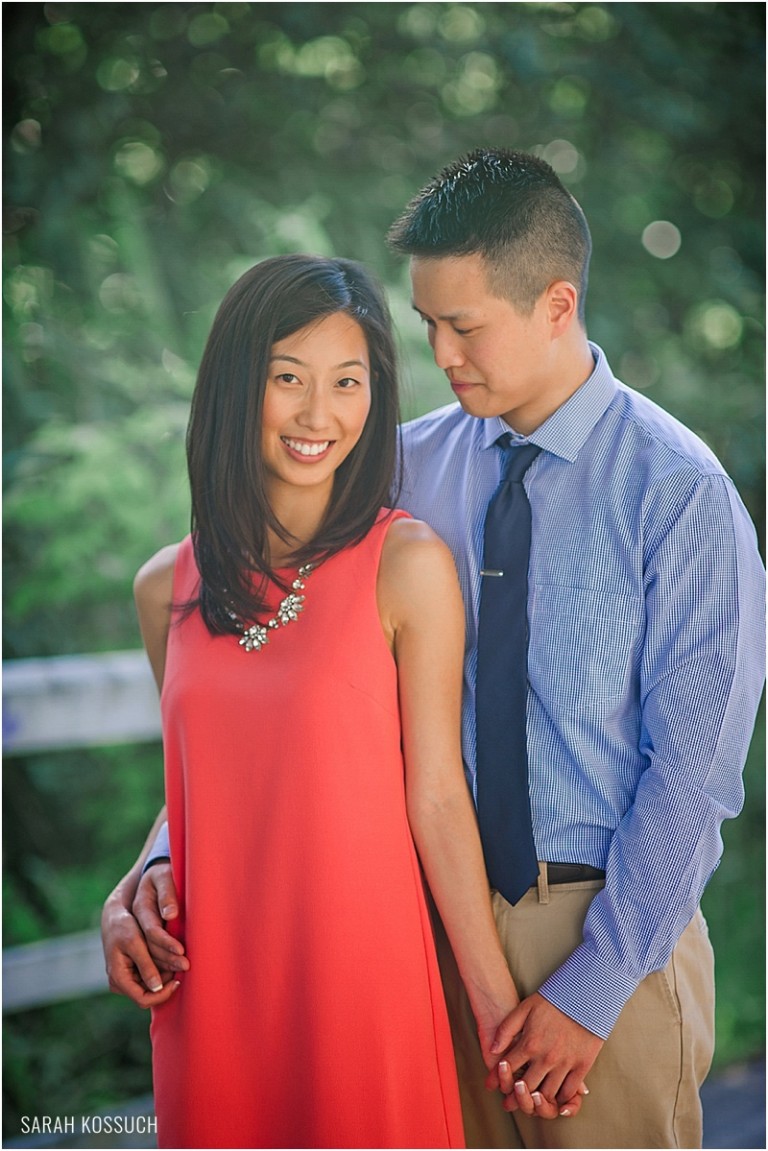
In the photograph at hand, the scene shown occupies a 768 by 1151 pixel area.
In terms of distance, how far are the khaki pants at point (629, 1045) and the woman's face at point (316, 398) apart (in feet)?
2.38

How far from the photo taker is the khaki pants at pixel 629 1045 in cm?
170

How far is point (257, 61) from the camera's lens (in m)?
3.22

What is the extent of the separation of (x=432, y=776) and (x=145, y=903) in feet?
1.70

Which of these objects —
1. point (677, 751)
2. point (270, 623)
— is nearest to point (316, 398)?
point (270, 623)

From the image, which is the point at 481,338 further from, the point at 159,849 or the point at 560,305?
the point at 159,849

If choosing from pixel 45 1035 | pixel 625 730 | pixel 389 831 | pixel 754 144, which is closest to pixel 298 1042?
pixel 389 831

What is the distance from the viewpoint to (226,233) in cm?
325

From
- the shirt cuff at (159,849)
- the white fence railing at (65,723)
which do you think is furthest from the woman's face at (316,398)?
the white fence railing at (65,723)

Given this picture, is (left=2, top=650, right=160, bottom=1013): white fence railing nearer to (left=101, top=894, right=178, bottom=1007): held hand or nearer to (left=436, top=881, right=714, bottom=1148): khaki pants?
(left=101, top=894, right=178, bottom=1007): held hand

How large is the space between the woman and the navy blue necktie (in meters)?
0.05

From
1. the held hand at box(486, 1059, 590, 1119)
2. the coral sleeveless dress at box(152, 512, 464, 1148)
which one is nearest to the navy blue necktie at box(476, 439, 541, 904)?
the coral sleeveless dress at box(152, 512, 464, 1148)

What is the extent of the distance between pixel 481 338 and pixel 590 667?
53cm

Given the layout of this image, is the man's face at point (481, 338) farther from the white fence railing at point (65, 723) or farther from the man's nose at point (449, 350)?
the white fence railing at point (65, 723)

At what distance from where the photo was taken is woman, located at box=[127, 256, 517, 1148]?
1656 millimetres
